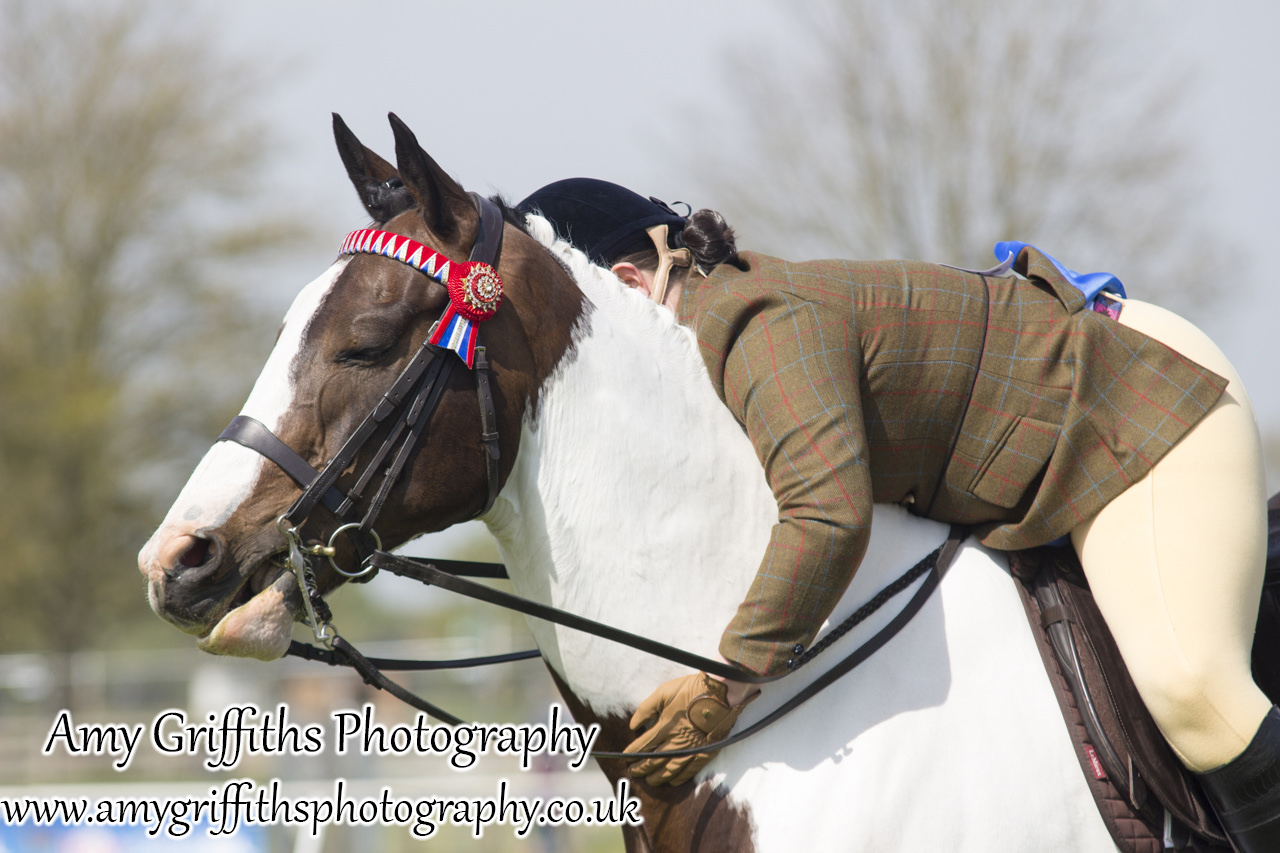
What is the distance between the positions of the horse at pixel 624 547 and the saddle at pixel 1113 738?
0.04 metres

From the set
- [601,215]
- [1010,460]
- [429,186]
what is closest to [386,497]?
[429,186]

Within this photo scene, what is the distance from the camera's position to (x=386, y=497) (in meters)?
2.33

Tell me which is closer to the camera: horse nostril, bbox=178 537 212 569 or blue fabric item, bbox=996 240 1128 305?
horse nostril, bbox=178 537 212 569

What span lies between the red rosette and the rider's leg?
144cm

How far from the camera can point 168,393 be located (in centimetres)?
1502

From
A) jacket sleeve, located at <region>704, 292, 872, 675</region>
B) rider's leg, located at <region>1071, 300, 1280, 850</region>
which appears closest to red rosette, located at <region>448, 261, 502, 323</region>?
jacket sleeve, located at <region>704, 292, 872, 675</region>

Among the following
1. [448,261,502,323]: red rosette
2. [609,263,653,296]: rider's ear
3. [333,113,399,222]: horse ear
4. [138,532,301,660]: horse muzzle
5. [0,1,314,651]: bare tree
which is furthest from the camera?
[0,1,314,651]: bare tree

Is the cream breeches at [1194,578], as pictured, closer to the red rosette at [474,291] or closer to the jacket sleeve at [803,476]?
the jacket sleeve at [803,476]

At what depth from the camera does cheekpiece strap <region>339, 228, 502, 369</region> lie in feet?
7.75

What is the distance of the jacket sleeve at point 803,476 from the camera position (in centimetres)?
224

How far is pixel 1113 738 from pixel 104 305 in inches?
608

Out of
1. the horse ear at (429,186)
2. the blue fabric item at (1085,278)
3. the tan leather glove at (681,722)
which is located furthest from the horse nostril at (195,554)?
the blue fabric item at (1085,278)

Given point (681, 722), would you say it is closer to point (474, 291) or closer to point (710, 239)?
point (474, 291)

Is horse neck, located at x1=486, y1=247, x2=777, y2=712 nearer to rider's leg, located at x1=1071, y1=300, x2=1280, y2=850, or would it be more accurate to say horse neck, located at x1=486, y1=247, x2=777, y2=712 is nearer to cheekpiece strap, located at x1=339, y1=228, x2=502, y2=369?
cheekpiece strap, located at x1=339, y1=228, x2=502, y2=369
